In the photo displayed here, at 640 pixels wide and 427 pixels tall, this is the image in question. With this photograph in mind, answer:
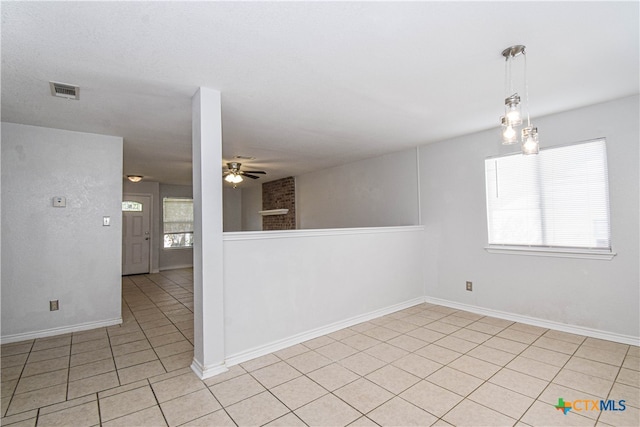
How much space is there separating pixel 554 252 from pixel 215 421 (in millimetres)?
3753

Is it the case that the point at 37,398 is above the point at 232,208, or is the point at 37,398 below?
below

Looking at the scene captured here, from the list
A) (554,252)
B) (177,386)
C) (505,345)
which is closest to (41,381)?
(177,386)

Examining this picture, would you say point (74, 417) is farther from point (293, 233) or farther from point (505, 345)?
point (505, 345)

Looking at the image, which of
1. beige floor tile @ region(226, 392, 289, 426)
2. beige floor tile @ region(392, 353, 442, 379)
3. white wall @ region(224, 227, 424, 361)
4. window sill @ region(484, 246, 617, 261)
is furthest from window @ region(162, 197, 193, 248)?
window sill @ region(484, 246, 617, 261)

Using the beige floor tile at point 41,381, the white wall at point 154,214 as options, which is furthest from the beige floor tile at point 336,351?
the white wall at point 154,214

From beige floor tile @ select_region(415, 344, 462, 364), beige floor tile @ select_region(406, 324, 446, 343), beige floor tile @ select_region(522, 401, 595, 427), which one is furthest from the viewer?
beige floor tile @ select_region(406, 324, 446, 343)

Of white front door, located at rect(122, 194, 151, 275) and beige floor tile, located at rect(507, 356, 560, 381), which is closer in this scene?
beige floor tile, located at rect(507, 356, 560, 381)

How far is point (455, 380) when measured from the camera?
240 cm

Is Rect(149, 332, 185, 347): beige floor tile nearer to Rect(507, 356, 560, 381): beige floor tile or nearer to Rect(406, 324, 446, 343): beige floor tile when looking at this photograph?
Rect(406, 324, 446, 343): beige floor tile

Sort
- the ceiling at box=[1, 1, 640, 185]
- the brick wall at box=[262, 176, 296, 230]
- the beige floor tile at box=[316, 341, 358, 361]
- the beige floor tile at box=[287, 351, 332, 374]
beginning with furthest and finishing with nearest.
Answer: the brick wall at box=[262, 176, 296, 230] → the beige floor tile at box=[316, 341, 358, 361] → the beige floor tile at box=[287, 351, 332, 374] → the ceiling at box=[1, 1, 640, 185]

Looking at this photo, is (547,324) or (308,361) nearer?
(308,361)

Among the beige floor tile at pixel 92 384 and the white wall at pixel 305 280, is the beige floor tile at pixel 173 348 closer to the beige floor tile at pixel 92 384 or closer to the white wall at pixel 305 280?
the beige floor tile at pixel 92 384

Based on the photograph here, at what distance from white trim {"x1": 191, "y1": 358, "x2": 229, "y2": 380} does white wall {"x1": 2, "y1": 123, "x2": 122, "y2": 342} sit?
1.99 m

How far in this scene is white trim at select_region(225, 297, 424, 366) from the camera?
2.79m
